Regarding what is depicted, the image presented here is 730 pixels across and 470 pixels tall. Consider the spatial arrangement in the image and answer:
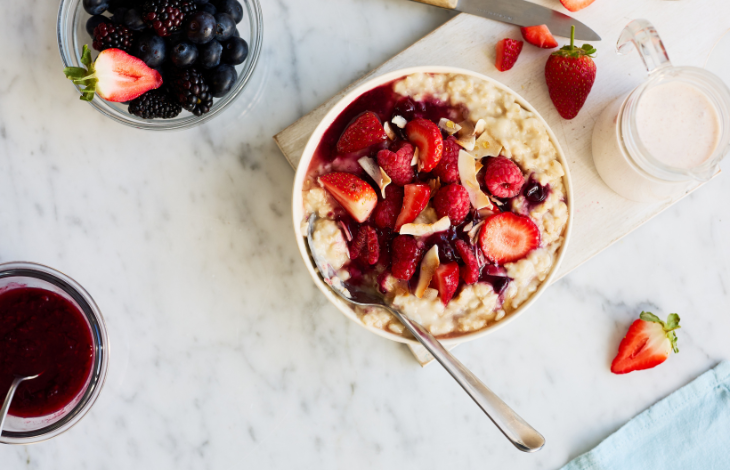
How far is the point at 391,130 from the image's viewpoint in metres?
1.47

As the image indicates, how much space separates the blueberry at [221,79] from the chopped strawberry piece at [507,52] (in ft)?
2.74

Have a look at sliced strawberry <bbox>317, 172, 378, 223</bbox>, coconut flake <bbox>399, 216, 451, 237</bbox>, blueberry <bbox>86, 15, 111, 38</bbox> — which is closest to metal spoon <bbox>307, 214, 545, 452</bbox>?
sliced strawberry <bbox>317, 172, 378, 223</bbox>

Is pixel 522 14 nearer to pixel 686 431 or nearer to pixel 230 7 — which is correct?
pixel 230 7

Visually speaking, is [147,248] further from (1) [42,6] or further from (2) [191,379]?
(1) [42,6]

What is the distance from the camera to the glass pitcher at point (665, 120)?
156 centimetres

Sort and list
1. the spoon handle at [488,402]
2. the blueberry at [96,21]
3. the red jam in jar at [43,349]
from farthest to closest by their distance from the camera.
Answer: the red jam in jar at [43,349] < the blueberry at [96,21] < the spoon handle at [488,402]

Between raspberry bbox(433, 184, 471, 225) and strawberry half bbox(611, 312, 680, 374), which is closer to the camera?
raspberry bbox(433, 184, 471, 225)

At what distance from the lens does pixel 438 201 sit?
4.71 ft

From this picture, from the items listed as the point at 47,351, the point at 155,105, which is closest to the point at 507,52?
the point at 155,105

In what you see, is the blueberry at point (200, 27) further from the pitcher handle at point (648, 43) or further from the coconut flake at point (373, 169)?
the pitcher handle at point (648, 43)

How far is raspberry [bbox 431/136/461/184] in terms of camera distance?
145 cm

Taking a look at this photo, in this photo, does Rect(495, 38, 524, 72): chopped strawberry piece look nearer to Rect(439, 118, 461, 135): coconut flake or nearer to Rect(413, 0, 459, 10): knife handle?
Rect(413, 0, 459, 10): knife handle

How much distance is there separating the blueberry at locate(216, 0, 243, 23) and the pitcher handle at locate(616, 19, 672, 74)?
1.17 m

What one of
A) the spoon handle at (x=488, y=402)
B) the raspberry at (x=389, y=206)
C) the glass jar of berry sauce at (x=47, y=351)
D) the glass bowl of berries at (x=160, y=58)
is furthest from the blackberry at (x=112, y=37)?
the spoon handle at (x=488, y=402)
